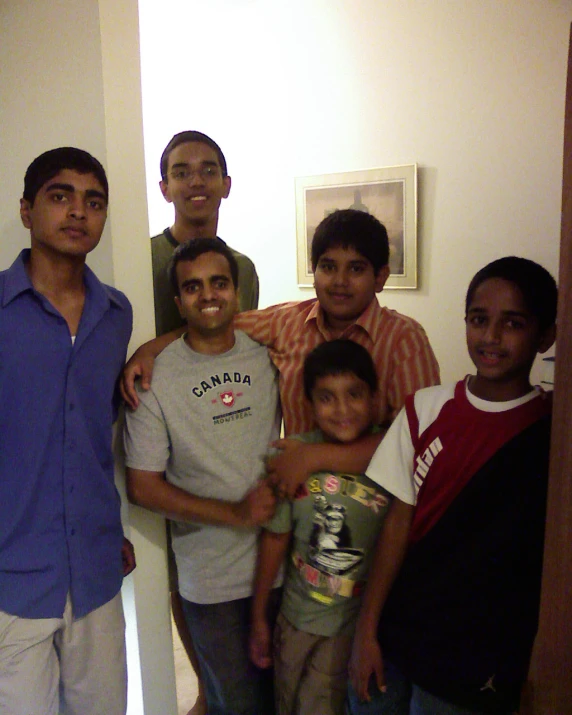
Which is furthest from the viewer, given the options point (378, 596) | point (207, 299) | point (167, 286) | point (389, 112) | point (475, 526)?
point (389, 112)

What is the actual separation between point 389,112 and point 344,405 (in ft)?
6.40

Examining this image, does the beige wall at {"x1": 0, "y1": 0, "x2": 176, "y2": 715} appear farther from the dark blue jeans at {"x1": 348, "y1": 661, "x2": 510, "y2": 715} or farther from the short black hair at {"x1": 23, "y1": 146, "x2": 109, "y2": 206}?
the dark blue jeans at {"x1": 348, "y1": 661, "x2": 510, "y2": 715}

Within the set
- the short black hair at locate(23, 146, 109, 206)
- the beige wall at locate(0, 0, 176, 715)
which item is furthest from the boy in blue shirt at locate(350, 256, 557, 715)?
the short black hair at locate(23, 146, 109, 206)

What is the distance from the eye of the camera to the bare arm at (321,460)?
1.10 metres

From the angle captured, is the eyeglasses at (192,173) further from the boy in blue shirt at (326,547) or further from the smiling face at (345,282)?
the boy in blue shirt at (326,547)

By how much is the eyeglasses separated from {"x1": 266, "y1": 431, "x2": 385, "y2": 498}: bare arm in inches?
37.1

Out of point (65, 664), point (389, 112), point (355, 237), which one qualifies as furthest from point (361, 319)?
point (389, 112)

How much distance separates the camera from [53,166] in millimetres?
1062

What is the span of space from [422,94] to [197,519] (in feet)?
7.21

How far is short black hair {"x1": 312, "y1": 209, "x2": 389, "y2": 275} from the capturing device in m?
1.23

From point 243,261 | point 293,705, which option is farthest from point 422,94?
point 293,705

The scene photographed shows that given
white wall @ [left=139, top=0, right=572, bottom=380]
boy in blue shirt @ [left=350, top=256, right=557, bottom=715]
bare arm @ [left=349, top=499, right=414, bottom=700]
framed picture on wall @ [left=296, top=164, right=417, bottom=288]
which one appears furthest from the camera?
framed picture on wall @ [left=296, top=164, right=417, bottom=288]

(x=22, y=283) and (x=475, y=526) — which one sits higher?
(x=22, y=283)

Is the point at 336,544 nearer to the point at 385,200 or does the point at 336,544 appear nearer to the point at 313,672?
the point at 313,672
